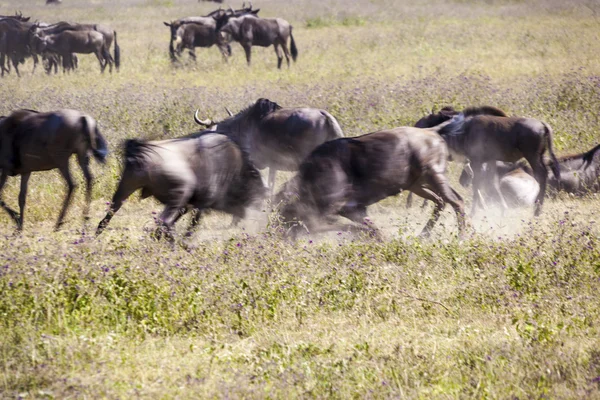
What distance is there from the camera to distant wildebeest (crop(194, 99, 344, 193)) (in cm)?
987

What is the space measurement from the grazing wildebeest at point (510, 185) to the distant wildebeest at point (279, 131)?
1.86 meters

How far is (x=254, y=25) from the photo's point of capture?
24.2 m

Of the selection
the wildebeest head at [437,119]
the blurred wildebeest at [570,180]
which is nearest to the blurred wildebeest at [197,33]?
the wildebeest head at [437,119]

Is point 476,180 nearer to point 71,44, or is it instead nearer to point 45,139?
point 45,139

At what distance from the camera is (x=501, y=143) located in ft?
30.5

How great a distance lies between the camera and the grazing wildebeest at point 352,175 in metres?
7.61

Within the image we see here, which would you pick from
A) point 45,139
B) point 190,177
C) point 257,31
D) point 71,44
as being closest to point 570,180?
point 190,177

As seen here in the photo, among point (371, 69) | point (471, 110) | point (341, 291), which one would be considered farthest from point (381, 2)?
point (341, 291)

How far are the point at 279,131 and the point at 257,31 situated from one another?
1489cm

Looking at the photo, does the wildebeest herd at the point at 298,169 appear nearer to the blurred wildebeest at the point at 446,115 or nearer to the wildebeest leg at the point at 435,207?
the wildebeest leg at the point at 435,207

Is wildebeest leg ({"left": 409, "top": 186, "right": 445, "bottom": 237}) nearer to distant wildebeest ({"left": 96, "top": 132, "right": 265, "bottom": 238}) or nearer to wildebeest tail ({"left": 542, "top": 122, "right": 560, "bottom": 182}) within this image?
distant wildebeest ({"left": 96, "top": 132, "right": 265, "bottom": 238})

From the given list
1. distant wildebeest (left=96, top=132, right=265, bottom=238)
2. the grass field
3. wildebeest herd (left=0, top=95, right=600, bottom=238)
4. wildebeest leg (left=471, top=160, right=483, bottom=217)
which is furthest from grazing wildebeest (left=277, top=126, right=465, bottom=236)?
wildebeest leg (left=471, top=160, right=483, bottom=217)

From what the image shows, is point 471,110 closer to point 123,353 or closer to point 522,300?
point 522,300

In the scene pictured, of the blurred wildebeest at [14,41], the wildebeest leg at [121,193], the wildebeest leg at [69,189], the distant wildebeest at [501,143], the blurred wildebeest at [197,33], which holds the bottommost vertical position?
the blurred wildebeest at [14,41]
